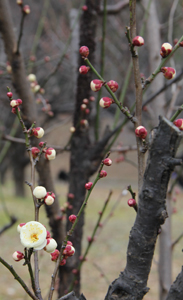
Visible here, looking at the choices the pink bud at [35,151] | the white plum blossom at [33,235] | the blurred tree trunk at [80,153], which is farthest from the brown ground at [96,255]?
the white plum blossom at [33,235]

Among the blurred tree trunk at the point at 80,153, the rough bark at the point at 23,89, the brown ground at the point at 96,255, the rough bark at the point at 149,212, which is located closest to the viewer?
the rough bark at the point at 149,212

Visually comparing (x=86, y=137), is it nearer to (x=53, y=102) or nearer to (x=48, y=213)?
(x=48, y=213)

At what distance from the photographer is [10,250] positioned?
16.4 ft

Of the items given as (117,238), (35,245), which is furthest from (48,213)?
(117,238)

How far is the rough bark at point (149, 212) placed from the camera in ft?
1.76

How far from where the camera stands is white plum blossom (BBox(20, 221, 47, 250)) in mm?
544

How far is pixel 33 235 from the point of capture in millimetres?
556

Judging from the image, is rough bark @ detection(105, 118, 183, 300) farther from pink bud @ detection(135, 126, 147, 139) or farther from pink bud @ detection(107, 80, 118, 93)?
pink bud @ detection(107, 80, 118, 93)

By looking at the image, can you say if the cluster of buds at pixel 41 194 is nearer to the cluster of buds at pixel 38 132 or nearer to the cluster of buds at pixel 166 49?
the cluster of buds at pixel 38 132

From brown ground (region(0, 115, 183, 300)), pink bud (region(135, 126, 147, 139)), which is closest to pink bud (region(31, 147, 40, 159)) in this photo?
pink bud (region(135, 126, 147, 139))

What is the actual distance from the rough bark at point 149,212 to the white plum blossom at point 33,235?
0.18m

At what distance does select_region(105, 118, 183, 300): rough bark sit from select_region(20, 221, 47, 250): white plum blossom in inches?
7.0

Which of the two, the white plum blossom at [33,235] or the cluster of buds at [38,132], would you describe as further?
the cluster of buds at [38,132]

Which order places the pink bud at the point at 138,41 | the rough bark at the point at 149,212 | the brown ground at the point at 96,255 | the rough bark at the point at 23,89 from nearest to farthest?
the rough bark at the point at 149,212
the pink bud at the point at 138,41
the rough bark at the point at 23,89
the brown ground at the point at 96,255
